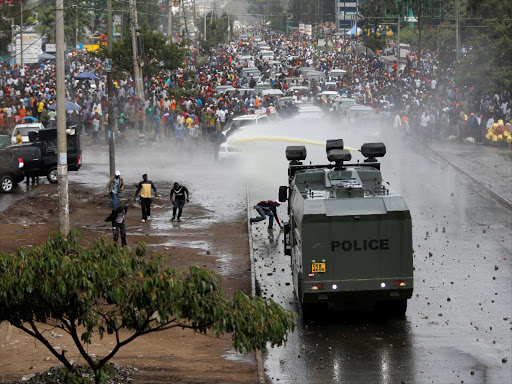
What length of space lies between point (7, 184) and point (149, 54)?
20553mm

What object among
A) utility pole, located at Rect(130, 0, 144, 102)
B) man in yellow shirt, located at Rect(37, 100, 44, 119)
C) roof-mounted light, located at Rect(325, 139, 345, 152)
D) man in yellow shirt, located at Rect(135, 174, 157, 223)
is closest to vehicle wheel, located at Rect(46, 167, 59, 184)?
man in yellow shirt, located at Rect(135, 174, 157, 223)

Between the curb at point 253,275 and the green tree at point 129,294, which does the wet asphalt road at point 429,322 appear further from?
the green tree at point 129,294

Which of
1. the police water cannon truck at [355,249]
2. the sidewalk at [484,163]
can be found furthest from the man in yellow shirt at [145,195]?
the police water cannon truck at [355,249]

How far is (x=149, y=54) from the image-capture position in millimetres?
55469

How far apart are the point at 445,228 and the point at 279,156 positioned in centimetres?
1232

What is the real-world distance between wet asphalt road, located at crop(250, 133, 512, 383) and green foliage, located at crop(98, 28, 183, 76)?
968 inches

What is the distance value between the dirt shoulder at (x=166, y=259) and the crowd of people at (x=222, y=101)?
46.1 ft

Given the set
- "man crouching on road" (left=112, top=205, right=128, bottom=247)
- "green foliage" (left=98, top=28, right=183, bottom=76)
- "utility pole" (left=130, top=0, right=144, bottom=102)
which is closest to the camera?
"man crouching on road" (left=112, top=205, right=128, bottom=247)

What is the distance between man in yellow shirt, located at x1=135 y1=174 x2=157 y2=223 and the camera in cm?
3080

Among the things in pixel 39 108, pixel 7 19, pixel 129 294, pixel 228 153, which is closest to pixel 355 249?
pixel 129 294

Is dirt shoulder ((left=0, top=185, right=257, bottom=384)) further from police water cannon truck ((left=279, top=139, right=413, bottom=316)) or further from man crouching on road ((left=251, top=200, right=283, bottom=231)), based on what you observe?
police water cannon truck ((left=279, top=139, right=413, bottom=316))

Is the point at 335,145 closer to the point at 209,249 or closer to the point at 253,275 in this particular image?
the point at 253,275

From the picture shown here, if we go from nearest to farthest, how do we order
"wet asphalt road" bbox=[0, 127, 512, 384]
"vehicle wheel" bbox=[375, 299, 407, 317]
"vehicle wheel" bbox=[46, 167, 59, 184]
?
"wet asphalt road" bbox=[0, 127, 512, 384], "vehicle wheel" bbox=[375, 299, 407, 317], "vehicle wheel" bbox=[46, 167, 59, 184]

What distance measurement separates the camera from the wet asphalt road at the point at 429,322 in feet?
55.8
